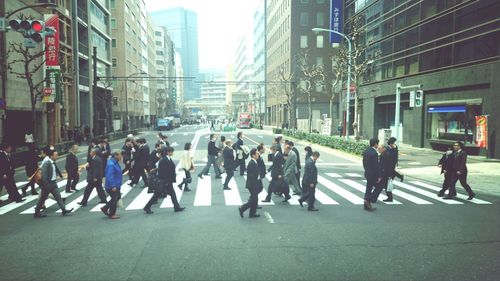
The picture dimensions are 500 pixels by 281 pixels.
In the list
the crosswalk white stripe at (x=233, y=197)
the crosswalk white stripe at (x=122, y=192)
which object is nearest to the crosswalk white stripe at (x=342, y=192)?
the crosswalk white stripe at (x=233, y=197)

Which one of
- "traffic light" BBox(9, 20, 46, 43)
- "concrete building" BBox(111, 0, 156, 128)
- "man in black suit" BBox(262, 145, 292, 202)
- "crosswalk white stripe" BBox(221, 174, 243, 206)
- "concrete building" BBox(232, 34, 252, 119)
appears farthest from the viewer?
"concrete building" BBox(232, 34, 252, 119)

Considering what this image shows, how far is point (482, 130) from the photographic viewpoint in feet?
73.2

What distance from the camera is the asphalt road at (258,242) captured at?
20.2 feet

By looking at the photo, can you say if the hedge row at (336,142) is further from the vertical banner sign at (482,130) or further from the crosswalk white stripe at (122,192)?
the crosswalk white stripe at (122,192)

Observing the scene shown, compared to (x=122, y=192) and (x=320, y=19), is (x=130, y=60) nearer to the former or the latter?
(x=320, y=19)

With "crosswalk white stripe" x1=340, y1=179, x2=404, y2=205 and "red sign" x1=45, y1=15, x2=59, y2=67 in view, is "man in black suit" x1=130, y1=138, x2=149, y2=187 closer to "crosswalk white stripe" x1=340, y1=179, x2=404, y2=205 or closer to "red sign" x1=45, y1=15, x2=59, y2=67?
"crosswalk white stripe" x1=340, y1=179, x2=404, y2=205

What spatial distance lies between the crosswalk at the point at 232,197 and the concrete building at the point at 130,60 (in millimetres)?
37523

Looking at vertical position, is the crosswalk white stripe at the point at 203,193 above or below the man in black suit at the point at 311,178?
below

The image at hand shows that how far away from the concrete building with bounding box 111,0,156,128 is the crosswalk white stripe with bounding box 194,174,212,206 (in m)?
36.3

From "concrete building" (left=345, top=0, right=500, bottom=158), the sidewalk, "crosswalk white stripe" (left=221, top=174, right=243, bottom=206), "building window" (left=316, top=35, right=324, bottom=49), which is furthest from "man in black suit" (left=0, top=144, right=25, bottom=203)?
"building window" (left=316, top=35, right=324, bottom=49)

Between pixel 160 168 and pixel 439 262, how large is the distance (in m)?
6.74

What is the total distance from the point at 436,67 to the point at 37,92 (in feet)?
101

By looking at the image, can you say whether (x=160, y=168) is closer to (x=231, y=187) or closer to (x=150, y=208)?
(x=150, y=208)

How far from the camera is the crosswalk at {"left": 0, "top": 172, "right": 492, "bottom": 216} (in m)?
11.1
